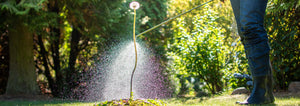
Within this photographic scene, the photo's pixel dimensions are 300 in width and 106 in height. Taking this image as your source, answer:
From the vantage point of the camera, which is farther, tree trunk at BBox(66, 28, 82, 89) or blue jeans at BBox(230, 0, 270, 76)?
tree trunk at BBox(66, 28, 82, 89)

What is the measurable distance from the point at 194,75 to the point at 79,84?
130 inches

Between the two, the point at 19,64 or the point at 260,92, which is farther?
the point at 19,64

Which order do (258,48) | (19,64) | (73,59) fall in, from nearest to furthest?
(258,48) → (19,64) → (73,59)

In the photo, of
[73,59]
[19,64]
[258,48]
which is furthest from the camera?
[73,59]

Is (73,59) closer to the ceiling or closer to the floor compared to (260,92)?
closer to the ceiling

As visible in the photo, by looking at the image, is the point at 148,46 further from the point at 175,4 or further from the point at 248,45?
the point at 248,45

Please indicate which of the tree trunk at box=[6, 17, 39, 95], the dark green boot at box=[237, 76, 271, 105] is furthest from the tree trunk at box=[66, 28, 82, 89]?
the dark green boot at box=[237, 76, 271, 105]

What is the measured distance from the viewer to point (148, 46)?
30.0ft

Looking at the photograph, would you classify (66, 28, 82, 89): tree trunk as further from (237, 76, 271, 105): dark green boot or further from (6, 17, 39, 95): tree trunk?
(237, 76, 271, 105): dark green boot

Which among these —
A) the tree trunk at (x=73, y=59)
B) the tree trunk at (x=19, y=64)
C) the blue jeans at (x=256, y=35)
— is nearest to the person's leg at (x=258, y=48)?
the blue jeans at (x=256, y=35)

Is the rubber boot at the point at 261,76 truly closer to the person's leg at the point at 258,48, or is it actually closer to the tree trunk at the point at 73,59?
the person's leg at the point at 258,48

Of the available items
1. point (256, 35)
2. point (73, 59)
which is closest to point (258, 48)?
point (256, 35)

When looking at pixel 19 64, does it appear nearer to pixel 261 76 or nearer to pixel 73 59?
pixel 73 59

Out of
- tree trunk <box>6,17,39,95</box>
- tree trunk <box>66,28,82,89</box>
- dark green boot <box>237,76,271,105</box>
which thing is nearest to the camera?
dark green boot <box>237,76,271,105</box>
